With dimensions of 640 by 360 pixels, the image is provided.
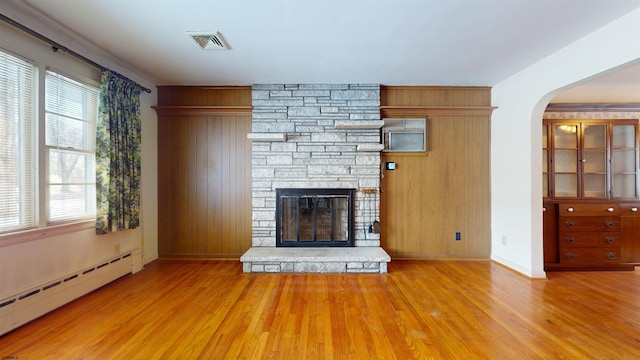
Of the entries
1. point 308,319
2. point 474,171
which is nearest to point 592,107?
point 474,171

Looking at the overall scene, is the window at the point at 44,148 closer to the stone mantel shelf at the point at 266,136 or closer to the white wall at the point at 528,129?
the stone mantel shelf at the point at 266,136

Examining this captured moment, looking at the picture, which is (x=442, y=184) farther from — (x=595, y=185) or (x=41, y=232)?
(x=41, y=232)

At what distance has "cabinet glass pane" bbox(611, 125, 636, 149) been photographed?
3564 millimetres

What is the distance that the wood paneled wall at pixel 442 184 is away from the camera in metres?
3.79

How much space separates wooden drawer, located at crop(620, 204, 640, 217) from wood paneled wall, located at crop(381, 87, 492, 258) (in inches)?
62.5

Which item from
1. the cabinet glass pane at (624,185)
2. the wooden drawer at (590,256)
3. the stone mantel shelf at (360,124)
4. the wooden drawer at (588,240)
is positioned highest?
the stone mantel shelf at (360,124)

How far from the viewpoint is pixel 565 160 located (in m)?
3.58

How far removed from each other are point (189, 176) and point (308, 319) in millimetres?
2625

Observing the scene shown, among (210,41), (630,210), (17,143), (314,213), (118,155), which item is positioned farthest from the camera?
(314,213)

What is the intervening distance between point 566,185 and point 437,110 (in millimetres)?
1946

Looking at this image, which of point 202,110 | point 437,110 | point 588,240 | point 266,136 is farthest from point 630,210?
point 202,110

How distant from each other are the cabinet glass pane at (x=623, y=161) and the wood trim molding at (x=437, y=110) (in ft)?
5.64

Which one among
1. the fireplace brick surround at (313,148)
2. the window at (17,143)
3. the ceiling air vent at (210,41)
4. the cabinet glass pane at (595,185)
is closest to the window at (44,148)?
the window at (17,143)

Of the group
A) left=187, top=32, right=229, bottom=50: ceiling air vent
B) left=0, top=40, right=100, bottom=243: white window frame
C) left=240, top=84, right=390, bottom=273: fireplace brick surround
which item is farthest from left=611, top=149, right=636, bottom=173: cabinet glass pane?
left=0, top=40, right=100, bottom=243: white window frame
